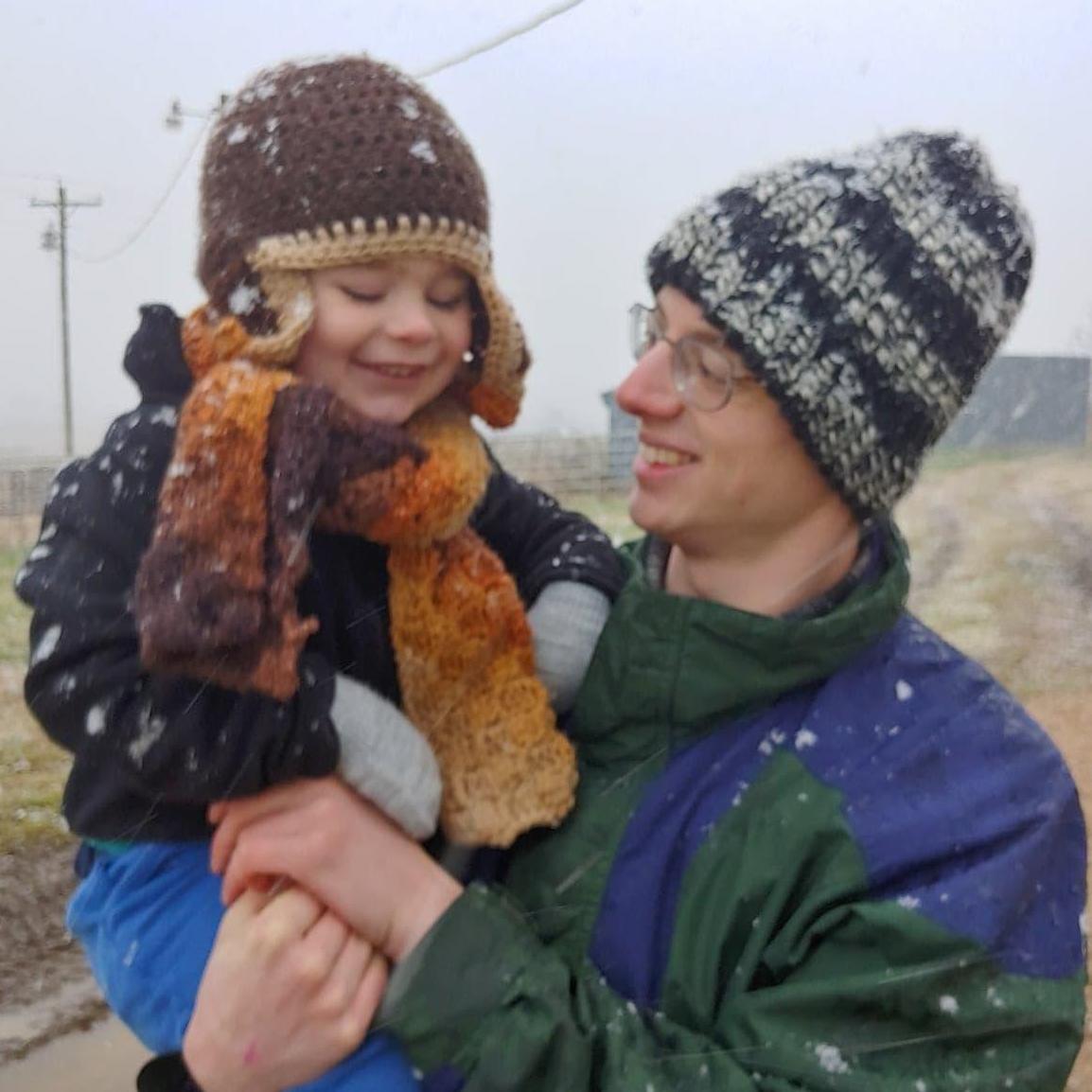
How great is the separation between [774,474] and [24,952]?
41.5 inches

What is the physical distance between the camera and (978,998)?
0.67 metres

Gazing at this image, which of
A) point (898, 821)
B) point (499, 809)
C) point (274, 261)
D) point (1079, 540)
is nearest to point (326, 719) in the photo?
point (499, 809)

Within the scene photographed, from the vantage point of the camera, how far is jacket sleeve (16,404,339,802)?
0.63m

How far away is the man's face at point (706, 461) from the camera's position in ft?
2.69

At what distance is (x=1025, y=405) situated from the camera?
103 cm

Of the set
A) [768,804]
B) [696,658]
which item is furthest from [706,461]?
[768,804]

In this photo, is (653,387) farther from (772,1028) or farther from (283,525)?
(772,1028)

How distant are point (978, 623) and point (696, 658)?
0.65 m

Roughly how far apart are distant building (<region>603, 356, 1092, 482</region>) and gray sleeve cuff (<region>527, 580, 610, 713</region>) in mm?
133

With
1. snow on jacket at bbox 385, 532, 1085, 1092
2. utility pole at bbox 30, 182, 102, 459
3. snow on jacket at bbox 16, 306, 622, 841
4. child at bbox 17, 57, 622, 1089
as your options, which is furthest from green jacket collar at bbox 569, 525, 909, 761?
utility pole at bbox 30, 182, 102, 459

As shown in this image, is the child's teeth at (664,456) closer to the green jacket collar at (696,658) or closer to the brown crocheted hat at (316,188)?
the green jacket collar at (696,658)

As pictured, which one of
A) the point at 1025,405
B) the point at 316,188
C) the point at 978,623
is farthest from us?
the point at 978,623

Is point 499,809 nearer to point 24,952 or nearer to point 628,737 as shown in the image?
point 628,737

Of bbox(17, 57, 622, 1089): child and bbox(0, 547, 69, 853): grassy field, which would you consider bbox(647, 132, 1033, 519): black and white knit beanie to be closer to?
bbox(17, 57, 622, 1089): child
